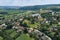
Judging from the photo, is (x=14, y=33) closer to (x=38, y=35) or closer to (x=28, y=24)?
(x=38, y=35)

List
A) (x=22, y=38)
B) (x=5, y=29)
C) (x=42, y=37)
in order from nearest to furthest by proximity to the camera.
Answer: (x=22, y=38) < (x=42, y=37) < (x=5, y=29)

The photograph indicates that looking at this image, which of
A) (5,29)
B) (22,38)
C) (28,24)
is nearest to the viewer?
(22,38)

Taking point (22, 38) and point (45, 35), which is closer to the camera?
point (22, 38)

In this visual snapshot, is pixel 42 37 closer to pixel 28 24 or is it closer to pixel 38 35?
pixel 38 35

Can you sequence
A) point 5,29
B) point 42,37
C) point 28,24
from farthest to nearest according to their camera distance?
1. point 28,24
2. point 5,29
3. point 42,37

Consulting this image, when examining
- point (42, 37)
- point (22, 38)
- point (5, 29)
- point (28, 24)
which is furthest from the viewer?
point (28, 24)

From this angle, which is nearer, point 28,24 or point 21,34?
point 21,34

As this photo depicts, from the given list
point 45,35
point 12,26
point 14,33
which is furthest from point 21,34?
point 12,26

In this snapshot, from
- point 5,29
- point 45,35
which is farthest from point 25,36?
point 5,29

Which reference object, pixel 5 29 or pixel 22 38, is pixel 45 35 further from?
pixel 5 29
